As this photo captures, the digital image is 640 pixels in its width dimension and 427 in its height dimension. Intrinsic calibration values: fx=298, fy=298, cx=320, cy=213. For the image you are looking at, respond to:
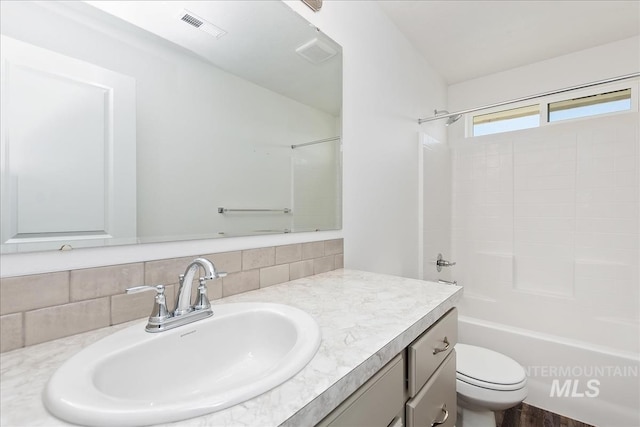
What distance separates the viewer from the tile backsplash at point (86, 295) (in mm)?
577

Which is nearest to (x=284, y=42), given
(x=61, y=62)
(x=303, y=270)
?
(x=61, y=62)

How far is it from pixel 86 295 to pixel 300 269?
70cm

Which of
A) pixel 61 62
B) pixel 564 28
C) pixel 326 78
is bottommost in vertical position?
pixel 61 62

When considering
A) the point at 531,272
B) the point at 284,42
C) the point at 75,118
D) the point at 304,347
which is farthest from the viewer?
the point at 531,272

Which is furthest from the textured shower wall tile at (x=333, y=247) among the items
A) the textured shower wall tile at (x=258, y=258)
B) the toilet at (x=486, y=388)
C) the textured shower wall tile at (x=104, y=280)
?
the toilet at (x=486, y=388)

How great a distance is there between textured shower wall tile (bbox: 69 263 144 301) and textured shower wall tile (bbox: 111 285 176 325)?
0.07 feet

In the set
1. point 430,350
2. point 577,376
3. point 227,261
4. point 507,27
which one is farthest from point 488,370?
point 507,27

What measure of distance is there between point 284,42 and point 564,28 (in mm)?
2002

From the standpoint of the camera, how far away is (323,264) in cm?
132

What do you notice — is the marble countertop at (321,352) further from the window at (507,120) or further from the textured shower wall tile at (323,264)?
the window at (507,120)

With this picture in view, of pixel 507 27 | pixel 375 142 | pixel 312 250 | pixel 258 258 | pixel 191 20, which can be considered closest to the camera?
pixel 191 20

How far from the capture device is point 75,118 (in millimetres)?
674

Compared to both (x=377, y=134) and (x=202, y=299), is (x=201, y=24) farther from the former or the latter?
(x=377, y=134)

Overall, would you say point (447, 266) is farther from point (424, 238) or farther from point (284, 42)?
point (284, 42)
